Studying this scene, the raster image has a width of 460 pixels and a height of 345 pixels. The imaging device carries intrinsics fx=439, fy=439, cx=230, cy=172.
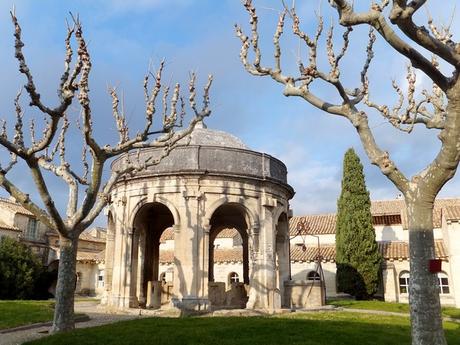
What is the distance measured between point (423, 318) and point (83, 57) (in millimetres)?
9198

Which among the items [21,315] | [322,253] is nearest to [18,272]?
[21,315]

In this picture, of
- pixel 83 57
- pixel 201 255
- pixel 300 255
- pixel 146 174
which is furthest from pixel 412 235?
pixel 300 255

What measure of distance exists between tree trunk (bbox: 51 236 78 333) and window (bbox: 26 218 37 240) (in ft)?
118

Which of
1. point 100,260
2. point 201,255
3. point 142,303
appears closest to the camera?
point 201,255

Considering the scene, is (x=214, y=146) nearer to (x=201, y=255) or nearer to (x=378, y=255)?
(x=201, y=255)

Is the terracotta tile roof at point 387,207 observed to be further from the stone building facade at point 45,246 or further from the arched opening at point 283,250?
the stone building facade at point 45,246

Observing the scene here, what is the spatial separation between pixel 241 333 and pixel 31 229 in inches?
1552

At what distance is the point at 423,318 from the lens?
7.07 metres

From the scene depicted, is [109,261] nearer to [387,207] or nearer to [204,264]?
[204,264]

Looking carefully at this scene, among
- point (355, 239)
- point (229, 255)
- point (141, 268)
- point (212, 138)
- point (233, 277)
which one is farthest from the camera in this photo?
point (229, 255)

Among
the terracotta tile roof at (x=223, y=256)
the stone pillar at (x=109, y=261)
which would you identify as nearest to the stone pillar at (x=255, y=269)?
the stone pillar at (x=109, y=261)

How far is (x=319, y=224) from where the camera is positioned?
44.7m

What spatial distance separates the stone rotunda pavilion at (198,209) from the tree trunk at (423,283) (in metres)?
11.2

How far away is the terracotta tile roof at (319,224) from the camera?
1704 inches
